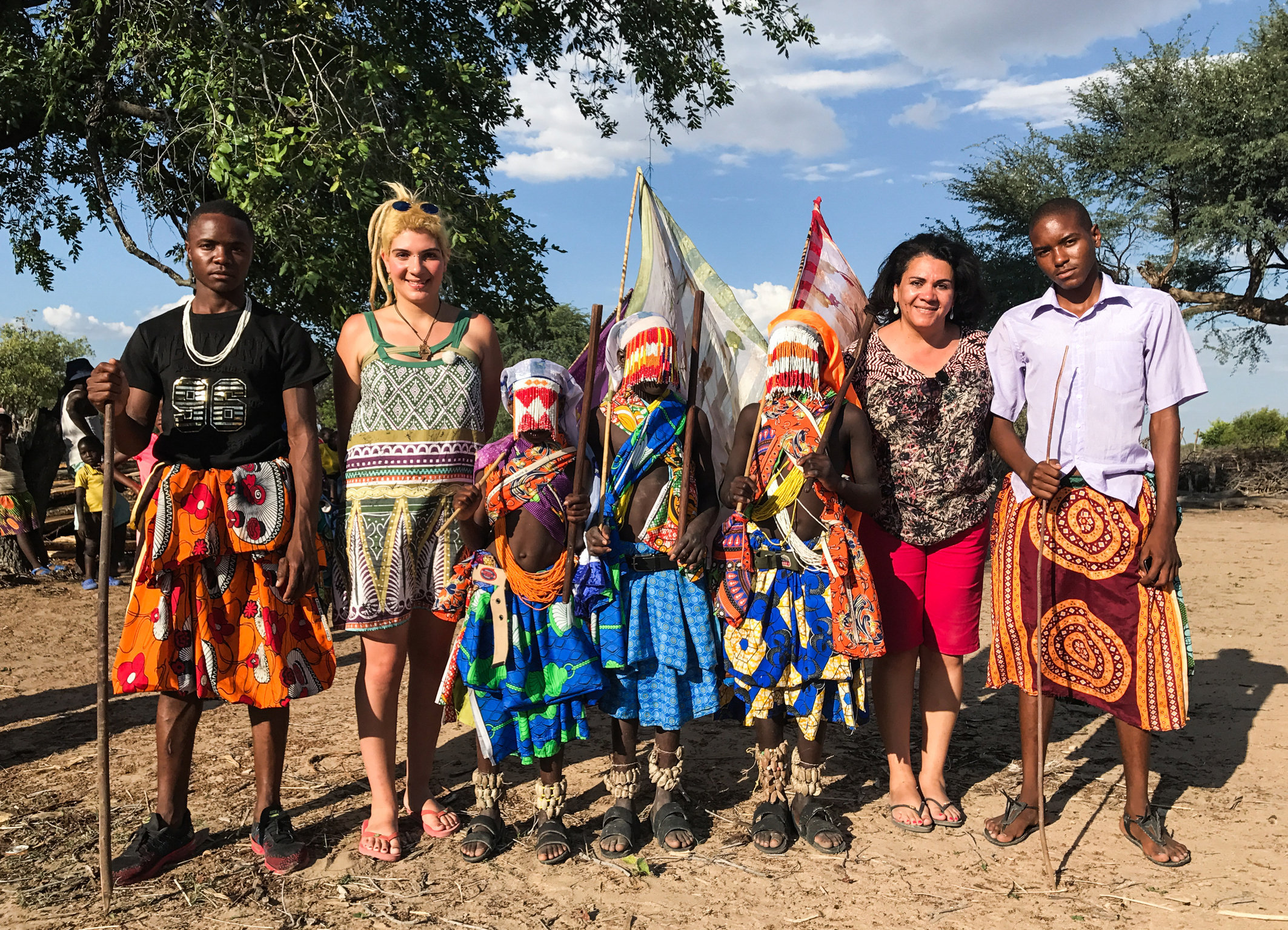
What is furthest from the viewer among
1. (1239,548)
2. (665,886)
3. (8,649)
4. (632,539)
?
(1239,548)

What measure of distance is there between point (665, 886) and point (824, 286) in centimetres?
253

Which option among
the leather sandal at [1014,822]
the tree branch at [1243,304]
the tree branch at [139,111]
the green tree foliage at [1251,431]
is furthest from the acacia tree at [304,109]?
the green tree foliage at [1251,431]

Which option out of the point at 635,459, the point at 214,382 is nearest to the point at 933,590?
the point at 635,459

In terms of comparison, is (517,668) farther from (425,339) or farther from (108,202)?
(108,202)

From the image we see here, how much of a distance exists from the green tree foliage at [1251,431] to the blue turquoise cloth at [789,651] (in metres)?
22.9

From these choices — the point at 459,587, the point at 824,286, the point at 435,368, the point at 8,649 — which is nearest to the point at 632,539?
the point at 459,587

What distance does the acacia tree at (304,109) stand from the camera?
7023mm

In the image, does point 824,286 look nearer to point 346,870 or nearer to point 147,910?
point 346,870

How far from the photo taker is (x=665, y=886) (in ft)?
10.4

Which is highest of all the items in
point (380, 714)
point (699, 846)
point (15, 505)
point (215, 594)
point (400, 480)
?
point (400, 480)

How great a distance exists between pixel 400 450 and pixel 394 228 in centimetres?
85

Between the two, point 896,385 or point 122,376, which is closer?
point 122,376

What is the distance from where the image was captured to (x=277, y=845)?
3260 millimetres

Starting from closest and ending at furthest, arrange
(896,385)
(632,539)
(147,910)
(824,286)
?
(147,910) → (632,539) → (896,385) → (824,286)
